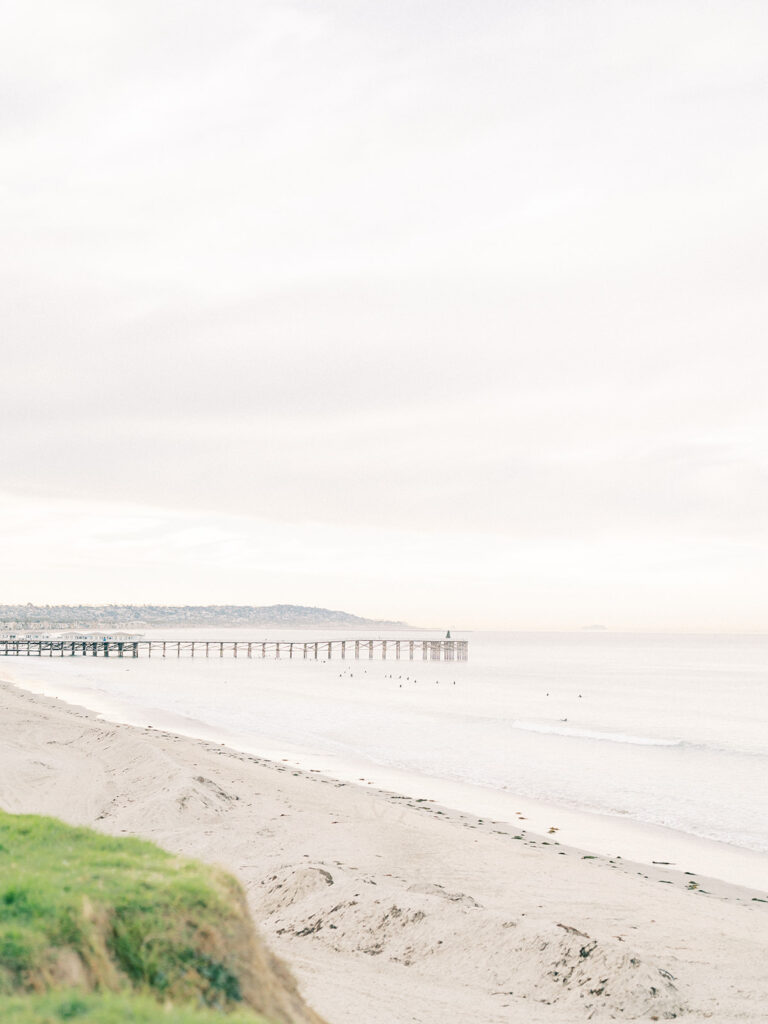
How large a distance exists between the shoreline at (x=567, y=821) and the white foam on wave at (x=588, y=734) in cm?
1510

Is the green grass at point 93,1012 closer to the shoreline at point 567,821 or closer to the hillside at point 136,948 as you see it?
the hillside at point 136,948

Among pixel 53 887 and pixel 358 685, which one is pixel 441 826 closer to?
pixel 53 887

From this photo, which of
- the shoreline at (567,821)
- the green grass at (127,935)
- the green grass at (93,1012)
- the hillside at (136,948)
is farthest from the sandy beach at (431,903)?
the green grass at (93,1012)

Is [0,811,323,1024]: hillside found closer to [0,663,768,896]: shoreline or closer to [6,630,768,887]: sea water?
[0,663,768,896]: shoreline

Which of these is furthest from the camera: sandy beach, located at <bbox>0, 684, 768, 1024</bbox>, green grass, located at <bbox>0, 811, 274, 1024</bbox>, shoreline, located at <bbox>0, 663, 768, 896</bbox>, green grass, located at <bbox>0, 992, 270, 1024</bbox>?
shoreline, located at <bbox>0, 663, 768, 896</bbox>

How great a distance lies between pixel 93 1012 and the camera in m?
4.59

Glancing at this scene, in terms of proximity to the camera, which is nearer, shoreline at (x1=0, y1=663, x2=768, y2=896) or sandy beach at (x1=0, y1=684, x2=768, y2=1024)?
sandy beach at (x1=0, y1=684, x2=768, y2=1024)

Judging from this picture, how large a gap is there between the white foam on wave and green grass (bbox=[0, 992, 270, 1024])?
125ft

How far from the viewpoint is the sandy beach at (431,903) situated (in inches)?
390

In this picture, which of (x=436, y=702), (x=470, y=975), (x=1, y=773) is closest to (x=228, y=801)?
(x=1, y=773)

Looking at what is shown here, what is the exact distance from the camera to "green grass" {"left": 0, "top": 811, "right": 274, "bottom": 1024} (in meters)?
5.41

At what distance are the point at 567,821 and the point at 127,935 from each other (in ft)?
59.4

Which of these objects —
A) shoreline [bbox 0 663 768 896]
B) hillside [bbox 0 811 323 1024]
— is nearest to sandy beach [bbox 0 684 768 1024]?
shoreline [bbox 0 663 768 896]

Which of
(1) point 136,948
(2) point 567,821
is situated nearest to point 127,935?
(1) point 136,948
